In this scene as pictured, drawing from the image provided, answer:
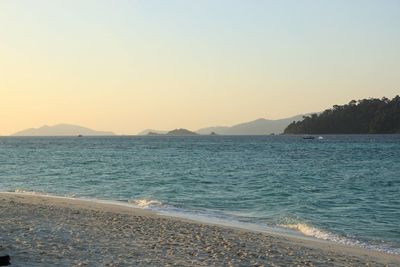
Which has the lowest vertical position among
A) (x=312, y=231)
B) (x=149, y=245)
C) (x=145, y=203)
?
(x=312, y=231)

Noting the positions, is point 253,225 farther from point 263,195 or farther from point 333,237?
point 263,195

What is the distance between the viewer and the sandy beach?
11477mm

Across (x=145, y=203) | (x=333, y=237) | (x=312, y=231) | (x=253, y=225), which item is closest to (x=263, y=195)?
(x=145, y=203)

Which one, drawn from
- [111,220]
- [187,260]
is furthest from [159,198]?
[187,260]

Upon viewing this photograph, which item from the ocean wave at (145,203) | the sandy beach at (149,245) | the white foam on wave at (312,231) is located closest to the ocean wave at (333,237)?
the white foam on wave at (312,231)

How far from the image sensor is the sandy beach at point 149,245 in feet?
37.7

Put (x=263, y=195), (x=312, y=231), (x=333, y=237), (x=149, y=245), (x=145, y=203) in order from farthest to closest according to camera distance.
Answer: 1. (x=263, y=195)
2. (x=145, y=203)
3. (x=312, y=231)
4. (x=333, y=237)
5. (x=149, y=245)

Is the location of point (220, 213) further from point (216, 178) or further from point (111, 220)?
point (216, 178)

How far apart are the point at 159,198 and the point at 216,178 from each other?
13149 millimetres

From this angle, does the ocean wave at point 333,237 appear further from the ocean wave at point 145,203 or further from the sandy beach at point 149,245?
the ocean wave at point 145,203

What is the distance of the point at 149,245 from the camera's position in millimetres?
13344

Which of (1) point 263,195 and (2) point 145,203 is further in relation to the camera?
(1) point 263,195

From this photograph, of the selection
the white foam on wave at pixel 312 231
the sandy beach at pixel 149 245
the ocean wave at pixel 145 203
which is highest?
the sandy beach at pixel 149 245

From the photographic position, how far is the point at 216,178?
136 feet
